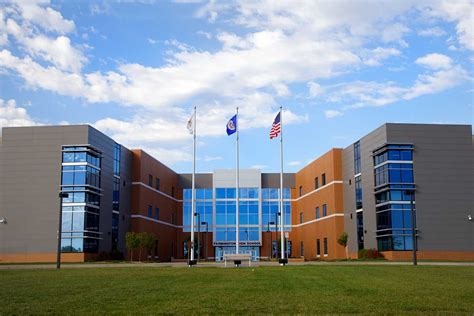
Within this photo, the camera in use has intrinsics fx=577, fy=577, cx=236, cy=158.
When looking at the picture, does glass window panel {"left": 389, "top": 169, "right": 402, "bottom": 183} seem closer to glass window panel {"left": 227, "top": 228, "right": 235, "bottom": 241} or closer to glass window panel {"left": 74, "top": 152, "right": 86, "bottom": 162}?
glass window panel {"left": 74, "top": 152, "right": 86, "bottom": 162}

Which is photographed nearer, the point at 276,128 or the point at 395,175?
the point at 276,128

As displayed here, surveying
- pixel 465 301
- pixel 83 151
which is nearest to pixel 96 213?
pixel 83 151

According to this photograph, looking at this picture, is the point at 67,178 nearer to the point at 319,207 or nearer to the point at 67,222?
the point at 67,222

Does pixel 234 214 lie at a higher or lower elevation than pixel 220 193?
lower

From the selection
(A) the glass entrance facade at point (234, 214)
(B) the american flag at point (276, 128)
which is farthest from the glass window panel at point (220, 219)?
(B) the american flag at point (276, 128)

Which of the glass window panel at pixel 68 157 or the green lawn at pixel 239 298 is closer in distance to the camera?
the green lawn at pixel 239 298

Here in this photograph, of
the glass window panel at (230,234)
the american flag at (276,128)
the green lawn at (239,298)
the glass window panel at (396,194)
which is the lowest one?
the green lawn at (239,298)

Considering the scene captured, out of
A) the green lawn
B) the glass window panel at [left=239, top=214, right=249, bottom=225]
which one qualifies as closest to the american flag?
the green lawn

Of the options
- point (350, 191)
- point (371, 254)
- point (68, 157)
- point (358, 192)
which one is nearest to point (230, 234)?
point (350, 191)

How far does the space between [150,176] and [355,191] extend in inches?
976

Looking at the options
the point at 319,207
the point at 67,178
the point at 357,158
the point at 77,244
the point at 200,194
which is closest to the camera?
the point at 77,244

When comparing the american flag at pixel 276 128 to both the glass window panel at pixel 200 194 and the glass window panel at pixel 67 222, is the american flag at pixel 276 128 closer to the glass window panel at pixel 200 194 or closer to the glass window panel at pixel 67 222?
the glass window panel at pixel 67 222

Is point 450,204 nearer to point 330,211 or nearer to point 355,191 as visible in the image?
point 355,191

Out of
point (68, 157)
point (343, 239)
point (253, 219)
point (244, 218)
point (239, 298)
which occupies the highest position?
point (68, 157)
